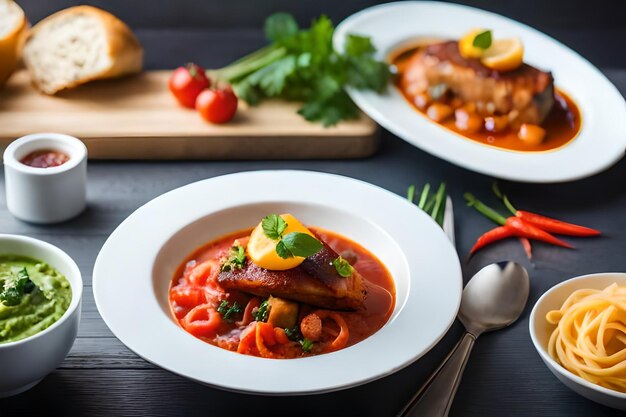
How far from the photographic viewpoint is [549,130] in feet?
17.8

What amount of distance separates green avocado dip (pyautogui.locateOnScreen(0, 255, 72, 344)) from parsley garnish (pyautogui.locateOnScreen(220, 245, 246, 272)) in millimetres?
684

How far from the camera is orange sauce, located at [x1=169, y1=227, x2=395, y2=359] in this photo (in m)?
3.69

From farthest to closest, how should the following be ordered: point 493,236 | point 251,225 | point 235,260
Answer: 1. point 493,236
2. point 251,225
3. point 235,260

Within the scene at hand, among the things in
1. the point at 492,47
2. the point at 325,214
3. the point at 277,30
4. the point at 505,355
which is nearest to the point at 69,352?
the point at 325,214

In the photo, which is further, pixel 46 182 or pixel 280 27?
pixel 280 27

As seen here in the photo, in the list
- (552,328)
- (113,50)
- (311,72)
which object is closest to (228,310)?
(552,328)

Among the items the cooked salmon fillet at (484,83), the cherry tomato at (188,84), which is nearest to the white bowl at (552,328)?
the cooked salmon fillet at (484,83)

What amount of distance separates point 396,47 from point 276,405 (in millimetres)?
3284

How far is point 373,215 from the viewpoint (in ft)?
14.1

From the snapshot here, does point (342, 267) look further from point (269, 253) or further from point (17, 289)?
point (17, 289)

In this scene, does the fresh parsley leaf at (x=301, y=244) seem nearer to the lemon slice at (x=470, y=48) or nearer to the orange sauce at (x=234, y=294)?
the orange sauce at (x=234, y=294)

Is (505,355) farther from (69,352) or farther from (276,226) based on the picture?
(69,352)

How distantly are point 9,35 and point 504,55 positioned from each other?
→ 10.4ft

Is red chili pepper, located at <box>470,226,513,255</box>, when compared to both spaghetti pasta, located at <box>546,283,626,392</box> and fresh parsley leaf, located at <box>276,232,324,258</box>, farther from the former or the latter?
fresh parsley leaf, located at <box>276,232,324,258</box>
